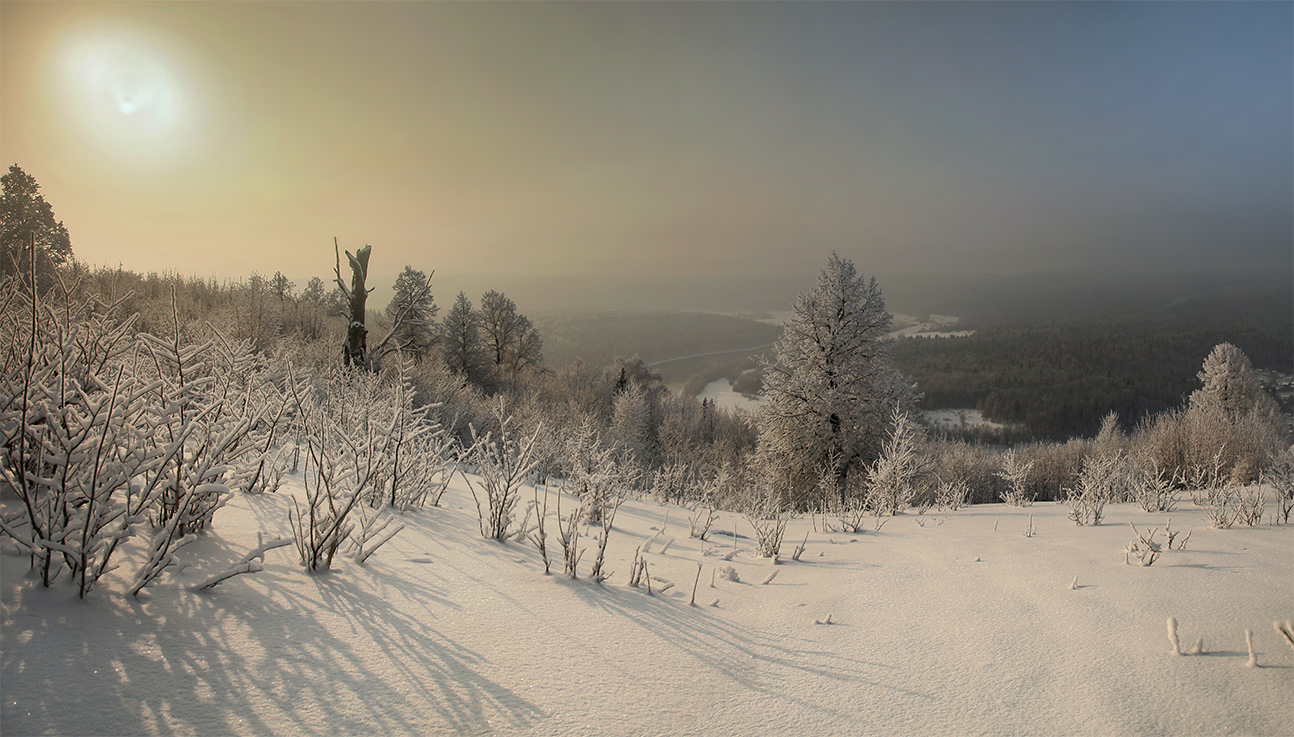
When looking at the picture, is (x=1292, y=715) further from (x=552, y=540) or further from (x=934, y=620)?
(x=552, y=540)

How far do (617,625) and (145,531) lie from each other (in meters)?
2.22

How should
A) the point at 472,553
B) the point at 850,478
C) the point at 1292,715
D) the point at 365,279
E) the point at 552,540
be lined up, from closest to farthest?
the point at 1292,715 → the point at 472,553 → the point at 552,540 → the point at 365,279 → the point at 850,478

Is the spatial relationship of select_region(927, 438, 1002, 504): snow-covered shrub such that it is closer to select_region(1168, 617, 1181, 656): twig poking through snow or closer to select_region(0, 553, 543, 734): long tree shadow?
select_region(1168, 617, 1181, 656): twig poking through snow

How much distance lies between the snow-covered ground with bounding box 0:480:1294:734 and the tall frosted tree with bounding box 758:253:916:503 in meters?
14.8

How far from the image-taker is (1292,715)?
5.85 ft

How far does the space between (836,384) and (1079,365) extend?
99.8 m

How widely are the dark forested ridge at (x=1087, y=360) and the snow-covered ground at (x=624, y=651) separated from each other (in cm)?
5852

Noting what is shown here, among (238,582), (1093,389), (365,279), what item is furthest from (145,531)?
(1093,389)

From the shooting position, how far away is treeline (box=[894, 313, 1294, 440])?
7076 cm

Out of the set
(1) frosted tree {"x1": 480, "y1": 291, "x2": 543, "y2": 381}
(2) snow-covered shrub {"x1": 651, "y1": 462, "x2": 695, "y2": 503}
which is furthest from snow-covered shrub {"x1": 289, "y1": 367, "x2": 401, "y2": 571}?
(1) frosted tree {"x1": 480, "y1": 291, "x2": 543, "y2": 381}

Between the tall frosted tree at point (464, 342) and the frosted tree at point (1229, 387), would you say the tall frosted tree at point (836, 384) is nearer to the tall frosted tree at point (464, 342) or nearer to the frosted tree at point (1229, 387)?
the frosted tree at point (1229, 387)

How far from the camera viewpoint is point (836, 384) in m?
18.1

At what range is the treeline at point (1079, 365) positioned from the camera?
70.8m

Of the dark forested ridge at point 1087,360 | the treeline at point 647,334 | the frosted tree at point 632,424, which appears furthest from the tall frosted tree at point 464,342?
the treeline at point 647,334
